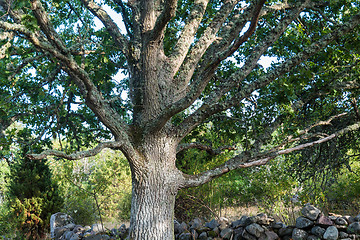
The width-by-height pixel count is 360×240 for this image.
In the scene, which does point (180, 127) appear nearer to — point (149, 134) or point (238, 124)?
point (149, 134)

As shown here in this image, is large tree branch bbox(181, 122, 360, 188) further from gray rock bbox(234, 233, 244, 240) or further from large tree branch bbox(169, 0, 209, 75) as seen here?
large tree branch bbox(169, 0, 209, 75)

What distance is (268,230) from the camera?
5.46 m

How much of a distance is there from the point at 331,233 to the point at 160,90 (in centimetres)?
394

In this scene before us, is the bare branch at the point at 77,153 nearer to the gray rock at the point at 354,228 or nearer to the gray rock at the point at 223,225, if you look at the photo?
the gray rock at the point at 223,225

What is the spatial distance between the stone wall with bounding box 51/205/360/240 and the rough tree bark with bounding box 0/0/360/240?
1.54 metres

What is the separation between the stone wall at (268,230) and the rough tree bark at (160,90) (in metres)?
1.54

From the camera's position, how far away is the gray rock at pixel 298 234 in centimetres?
514

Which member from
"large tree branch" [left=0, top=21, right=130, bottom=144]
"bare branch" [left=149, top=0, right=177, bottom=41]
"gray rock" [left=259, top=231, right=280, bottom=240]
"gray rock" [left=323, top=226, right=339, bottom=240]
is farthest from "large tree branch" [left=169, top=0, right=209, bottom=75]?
"gray rock" [left=323, top=226, right=339, bottom=240]

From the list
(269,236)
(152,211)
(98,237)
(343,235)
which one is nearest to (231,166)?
(152,211)

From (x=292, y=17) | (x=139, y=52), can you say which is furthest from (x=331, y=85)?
(x=139, y=52)

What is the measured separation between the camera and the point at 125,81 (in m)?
7.66

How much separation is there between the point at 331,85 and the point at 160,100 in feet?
9.91

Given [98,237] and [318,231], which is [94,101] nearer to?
[98,237]

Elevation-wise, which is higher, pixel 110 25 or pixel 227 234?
pixel 110 25
